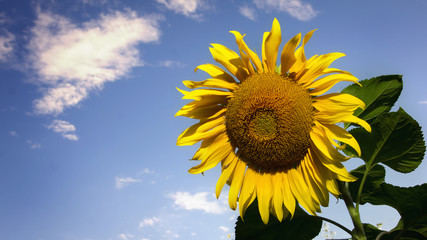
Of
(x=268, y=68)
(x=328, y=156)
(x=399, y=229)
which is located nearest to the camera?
(x=328, y=156)

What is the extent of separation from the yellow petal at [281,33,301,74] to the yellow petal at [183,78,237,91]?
447mm

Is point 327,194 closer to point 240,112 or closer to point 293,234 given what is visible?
point 293,234

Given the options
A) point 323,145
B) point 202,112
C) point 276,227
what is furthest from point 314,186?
point 202,112

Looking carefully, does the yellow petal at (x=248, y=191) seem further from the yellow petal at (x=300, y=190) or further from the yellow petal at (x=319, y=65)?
the yellow petal at (x=319, y=65)

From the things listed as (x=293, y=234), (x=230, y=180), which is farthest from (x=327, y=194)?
(x=230, y=180)

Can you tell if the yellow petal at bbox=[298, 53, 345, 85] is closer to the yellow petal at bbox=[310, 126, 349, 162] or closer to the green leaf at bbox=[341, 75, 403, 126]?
the yellow petal at bbox=[310, 126, 349, 162]

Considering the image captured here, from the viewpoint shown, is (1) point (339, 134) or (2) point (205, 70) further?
(2) point (205, 70)

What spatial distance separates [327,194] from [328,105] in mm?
693

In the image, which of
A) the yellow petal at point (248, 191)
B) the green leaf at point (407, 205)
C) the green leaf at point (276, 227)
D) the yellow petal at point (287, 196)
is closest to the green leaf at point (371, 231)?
the green leaf at point (407, 205)

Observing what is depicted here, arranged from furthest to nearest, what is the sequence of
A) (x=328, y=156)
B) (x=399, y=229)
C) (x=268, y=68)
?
1. (x=399, y=229)
2. (x=268, y=68)
3. (x=328, y=156)

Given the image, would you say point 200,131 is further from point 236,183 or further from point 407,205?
point 407,205

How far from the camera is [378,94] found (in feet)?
11.7

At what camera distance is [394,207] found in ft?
11.5

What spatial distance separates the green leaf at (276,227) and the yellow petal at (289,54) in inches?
46.8
